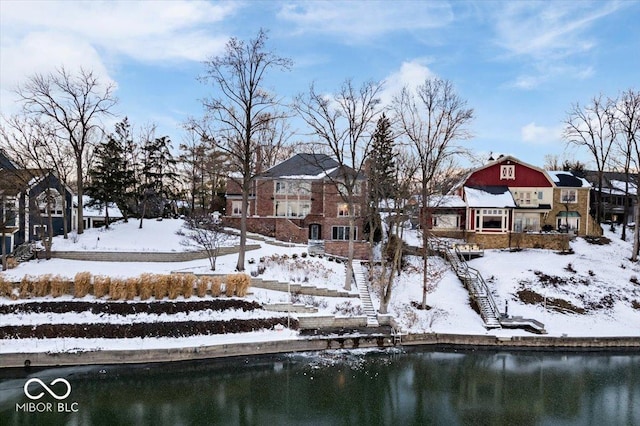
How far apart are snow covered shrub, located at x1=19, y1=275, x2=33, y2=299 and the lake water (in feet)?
13.6

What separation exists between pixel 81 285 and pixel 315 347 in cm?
993

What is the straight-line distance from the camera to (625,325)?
2066cm

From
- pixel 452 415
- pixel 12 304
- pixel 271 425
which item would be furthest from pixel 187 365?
pixel 452 415

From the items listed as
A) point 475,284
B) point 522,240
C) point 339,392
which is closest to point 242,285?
point 339,392

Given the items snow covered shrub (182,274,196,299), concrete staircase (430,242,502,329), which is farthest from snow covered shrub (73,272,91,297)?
concrete staircase (430,242,502,329)

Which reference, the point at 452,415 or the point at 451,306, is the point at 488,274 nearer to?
the point at 451,306

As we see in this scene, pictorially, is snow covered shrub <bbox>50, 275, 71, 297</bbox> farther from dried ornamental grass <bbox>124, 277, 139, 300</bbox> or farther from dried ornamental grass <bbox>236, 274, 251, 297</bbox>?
dried ornamental grass <bbox>236, 274, 251, 297</bbox>

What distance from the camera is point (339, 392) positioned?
13875 mm

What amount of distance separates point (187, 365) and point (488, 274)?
1732 cm

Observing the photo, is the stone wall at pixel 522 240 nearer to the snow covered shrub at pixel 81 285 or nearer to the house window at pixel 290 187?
the house window at pixel 290 187

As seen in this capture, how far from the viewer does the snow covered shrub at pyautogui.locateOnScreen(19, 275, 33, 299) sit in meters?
18.1

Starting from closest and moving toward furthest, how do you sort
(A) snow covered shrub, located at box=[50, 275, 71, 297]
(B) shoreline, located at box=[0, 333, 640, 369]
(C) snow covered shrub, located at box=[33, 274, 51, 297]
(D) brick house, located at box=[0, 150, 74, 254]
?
(B) shoreline, located at box=[0, 333, 640, 369] < (C) snow covered shrub, located at box=[33, 274, 51, 297] < (A) snow covered shrub, located at box=[50, 275, 71, 297] < (D) brick house, located at box=[0, 150, 74, 254]

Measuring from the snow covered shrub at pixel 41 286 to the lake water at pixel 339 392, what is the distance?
13.5 feet

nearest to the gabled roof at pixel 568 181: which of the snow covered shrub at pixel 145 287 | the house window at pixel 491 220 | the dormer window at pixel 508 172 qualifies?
the dormer window at pixel 508 172
